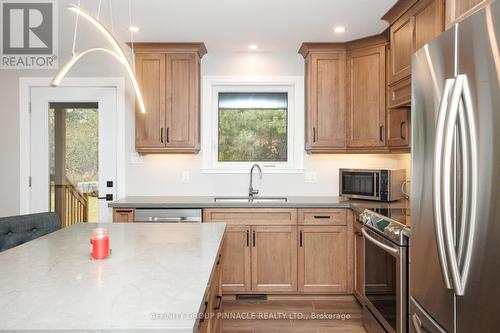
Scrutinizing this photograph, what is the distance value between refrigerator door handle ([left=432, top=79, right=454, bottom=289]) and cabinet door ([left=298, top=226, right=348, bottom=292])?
74.9 inches

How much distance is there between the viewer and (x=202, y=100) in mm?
3812

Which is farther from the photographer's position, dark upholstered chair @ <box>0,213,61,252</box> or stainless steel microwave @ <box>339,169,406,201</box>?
stainless steel microwave @ <box>339,169,406,201</box>

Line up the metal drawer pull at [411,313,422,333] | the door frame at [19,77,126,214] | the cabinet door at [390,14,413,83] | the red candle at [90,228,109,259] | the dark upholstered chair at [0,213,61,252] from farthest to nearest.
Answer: the door frame at [19,77,126,214]
the cabinet door at [390,14,413,83]
the dark upholstered chair at [0,213,61,252]
the metal drawer pull at [411,313,422,333]
the red candle at [90,228,109,259]

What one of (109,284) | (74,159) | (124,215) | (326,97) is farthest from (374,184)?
(74,159)

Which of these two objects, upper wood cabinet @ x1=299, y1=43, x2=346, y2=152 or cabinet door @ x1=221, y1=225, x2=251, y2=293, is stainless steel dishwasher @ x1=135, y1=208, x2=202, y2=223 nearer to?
cabinet door @ x1=221, y1=225, x2=251, y2=293

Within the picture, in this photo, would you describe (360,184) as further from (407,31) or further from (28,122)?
(28,122)

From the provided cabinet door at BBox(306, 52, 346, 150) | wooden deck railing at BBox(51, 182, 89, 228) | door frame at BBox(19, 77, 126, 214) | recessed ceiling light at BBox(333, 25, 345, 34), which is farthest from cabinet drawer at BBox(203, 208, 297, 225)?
recessed ceiling light at BBox(333, 25, 345, 34)

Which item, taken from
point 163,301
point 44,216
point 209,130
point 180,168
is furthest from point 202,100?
point 163,301

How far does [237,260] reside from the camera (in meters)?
3.23

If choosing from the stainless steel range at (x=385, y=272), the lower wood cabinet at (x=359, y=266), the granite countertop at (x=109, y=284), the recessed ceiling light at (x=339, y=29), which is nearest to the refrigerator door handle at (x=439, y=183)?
the stainless steel range at (x=385, y=272)

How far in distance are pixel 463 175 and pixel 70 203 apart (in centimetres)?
371

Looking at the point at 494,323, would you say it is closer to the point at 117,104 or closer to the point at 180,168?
the point at 180,168

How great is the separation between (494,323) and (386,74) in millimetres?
2653

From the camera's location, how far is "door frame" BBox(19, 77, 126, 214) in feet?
12.3
